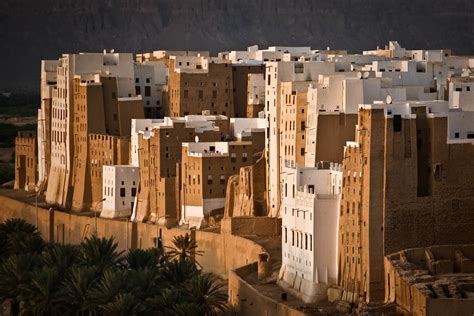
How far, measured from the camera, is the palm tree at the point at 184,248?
5528 cm

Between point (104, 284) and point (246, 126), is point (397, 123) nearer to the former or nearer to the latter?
point (104, 284)

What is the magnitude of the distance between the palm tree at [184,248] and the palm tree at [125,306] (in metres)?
7.67

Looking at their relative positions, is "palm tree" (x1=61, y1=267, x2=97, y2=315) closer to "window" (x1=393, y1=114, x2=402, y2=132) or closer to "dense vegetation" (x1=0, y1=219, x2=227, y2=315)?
"dense vegetation" (x1=0, y1=219, x2=227, y2=315)

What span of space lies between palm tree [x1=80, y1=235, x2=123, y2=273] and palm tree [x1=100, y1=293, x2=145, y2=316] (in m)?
3.78

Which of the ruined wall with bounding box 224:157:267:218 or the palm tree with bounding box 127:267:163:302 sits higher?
the ruined wall with bounding box 224:157:267:218

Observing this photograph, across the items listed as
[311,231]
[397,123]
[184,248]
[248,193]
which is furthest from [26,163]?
[397,123]

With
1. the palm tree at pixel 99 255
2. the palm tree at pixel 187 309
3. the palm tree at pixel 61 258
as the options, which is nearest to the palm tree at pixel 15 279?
the palm tree at pixel 61 258

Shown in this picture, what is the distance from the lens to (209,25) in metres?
154

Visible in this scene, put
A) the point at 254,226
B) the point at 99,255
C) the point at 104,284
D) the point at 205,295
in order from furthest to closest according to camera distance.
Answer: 1. the point at 254,226
2. the point at 99,255
3. the point at 104,284
4. the point at 205,295

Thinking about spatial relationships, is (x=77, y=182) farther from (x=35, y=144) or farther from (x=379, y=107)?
(x=379, y=107)

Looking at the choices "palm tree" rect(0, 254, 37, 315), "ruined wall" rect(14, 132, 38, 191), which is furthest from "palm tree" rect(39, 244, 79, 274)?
"ruined wall" rect(14, 132, 38, 191)

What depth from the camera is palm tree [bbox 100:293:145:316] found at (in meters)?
46.9

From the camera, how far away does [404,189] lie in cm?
4591

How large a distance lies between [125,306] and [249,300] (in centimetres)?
311
